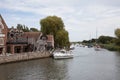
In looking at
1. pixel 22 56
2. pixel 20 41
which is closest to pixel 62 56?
pixel 20 41

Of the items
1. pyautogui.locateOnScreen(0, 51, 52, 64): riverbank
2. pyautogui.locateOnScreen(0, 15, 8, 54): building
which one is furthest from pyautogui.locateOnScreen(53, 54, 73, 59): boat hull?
pyautogui.locateOnScreen(0, 15, 8, 54): building

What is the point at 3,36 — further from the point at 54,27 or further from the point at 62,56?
the point at 54,27

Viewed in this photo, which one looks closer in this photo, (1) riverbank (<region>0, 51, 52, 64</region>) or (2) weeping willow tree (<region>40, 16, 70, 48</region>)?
(1) riverbank (<region>0, 51, 52, 64</region>)

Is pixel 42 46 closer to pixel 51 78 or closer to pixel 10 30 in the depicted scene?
pixel 10 30

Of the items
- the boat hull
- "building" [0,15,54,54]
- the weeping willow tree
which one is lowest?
the boat hull

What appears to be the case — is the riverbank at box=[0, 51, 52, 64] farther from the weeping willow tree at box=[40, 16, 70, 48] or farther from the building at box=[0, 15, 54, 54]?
the weeping willow tree at box=[40, 16, 70, 48]

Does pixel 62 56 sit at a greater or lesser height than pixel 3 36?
lesser

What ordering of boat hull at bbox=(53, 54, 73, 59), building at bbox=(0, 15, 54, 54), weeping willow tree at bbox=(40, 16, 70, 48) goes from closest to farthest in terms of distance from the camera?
building at bbox=(0, 15, 54, 54) < boat hull at bbox=(53, 54, 73, 59) < weeping willow tree at bbox=(40, 16, 70, 48)

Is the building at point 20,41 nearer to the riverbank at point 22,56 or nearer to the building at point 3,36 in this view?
the building at point 3,36

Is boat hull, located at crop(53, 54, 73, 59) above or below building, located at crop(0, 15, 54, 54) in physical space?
below

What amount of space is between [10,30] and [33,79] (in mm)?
40264

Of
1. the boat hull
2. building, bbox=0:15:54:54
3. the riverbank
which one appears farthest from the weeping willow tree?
the boat hull

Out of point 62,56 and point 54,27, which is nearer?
point 62,56

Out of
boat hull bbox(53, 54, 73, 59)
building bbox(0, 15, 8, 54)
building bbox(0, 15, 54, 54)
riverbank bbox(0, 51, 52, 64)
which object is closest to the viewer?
riverbank bbox(0, 51, 52, 64)
